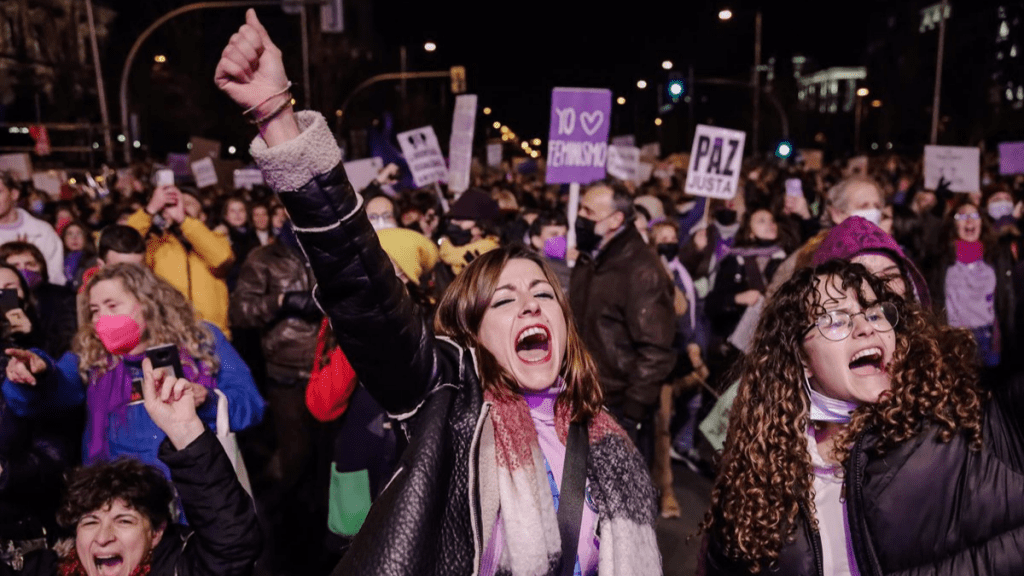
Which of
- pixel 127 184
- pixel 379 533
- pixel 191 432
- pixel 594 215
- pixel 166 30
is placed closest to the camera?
pixel 379 533

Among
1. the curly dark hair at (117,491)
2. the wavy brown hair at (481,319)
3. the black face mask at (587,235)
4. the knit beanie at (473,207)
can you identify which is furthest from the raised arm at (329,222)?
the knit beanie at (473,207)

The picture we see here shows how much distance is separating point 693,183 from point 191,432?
667 cm

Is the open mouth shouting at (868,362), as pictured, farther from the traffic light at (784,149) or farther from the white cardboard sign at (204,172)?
the white cardboard sign at (204,172)

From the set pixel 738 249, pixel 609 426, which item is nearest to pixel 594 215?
pixel 738 249

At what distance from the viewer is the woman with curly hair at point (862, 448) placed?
2006mm

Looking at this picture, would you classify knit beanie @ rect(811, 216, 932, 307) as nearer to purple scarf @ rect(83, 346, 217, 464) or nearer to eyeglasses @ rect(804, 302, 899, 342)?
eyeglasses @ rect(804, 302, 899, 342)

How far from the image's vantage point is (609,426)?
227 cm

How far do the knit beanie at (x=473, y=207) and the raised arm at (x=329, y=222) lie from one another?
4.67m

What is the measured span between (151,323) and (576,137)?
175 inches

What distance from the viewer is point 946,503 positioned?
2.01 meters

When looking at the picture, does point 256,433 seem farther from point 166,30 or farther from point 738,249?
point 166,30

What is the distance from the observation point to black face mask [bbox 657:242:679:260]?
22.0ft

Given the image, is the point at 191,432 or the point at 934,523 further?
the point at 191,432

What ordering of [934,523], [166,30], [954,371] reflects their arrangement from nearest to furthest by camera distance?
[934,523] < [954,371] < [166,30]
